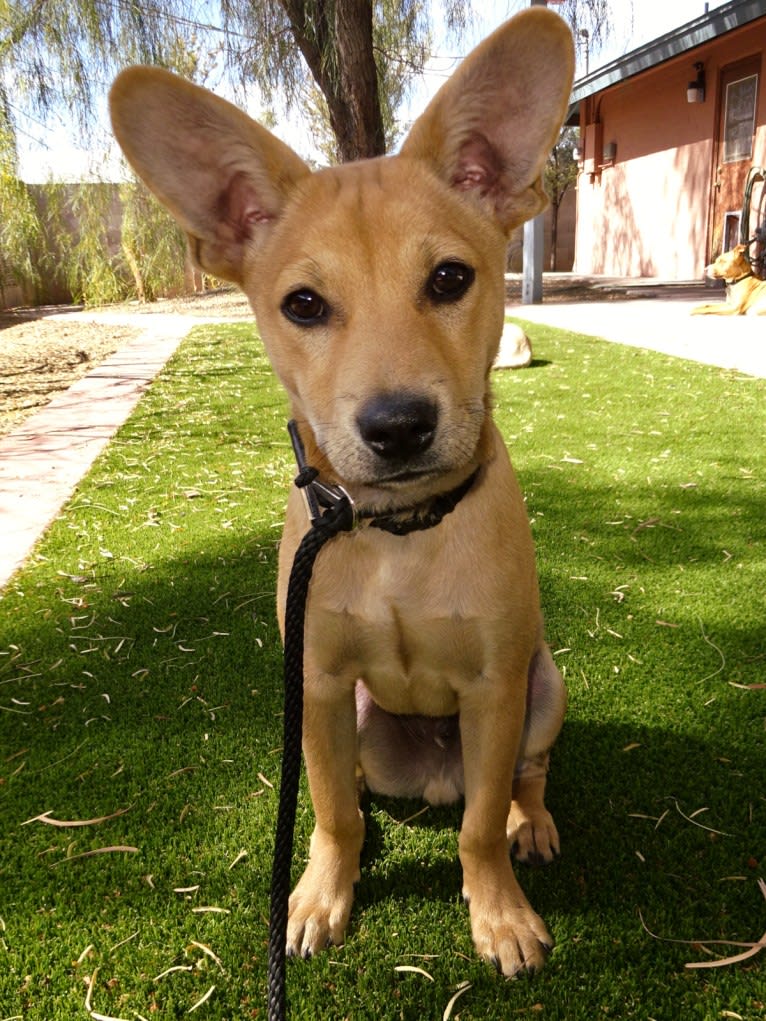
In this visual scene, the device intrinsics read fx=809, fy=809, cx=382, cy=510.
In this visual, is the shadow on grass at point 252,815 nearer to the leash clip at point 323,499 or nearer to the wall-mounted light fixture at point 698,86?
the leash clip at point 323,499

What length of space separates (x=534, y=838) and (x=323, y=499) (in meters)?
1.20

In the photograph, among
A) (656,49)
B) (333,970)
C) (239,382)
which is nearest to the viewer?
(333,970)

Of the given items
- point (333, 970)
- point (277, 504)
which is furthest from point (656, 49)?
point (333, 970)

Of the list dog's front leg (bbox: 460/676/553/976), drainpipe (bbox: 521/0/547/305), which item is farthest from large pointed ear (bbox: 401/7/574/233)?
drainpipe (bbox: 521/0/547/305)

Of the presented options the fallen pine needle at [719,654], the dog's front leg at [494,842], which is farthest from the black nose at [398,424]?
the fallen pine needle at [719,654]

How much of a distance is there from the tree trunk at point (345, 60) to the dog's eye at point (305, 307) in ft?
23.3

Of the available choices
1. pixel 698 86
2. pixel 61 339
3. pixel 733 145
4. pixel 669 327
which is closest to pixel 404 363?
pixel 669 327

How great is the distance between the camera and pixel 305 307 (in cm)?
198

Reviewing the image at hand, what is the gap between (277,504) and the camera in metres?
5.08

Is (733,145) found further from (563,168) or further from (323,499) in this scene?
(323,499)

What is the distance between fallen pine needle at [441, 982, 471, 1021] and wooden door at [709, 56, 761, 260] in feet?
57.1

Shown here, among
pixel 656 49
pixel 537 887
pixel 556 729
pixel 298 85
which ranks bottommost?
pixel 537 887

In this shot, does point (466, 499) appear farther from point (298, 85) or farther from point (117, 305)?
point (117, 305)

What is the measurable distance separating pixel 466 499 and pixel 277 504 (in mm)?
3102
